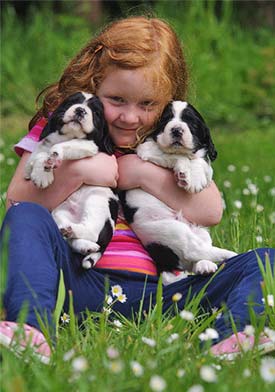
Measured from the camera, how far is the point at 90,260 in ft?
9.86

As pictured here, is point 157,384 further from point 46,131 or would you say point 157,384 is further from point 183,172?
point 46,131

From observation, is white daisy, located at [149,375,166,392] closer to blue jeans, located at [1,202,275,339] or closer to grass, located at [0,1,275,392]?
grass, located at [0,1,275,392]

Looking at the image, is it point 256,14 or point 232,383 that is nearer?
point 232,383

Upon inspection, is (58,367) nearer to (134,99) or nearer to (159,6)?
(134,99)

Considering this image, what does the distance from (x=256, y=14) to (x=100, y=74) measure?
23.3ft

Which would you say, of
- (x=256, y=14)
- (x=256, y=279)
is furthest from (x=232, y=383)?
(x=256, y=14)

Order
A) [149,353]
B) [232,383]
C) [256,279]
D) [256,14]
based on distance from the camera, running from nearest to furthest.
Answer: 1. [232,383]
2. [149,353]
3. [256,279]
4. [256,14]

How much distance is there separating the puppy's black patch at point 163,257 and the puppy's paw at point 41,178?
0.42 metres

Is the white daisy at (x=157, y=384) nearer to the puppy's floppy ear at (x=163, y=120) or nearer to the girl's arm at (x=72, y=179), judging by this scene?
the girl's arm at (x=72, y=179)

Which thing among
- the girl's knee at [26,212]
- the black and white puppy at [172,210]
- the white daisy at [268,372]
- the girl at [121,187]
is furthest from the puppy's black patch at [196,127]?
the white daisy at [268,372]

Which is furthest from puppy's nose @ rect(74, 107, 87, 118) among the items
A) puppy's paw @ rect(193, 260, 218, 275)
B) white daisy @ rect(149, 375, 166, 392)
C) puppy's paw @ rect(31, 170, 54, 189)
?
white daisy @ rect(149, 375, 166, 392)

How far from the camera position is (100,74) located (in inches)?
132

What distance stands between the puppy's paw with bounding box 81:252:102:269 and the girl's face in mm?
491

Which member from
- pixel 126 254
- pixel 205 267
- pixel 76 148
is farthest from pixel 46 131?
pixel 205 267
